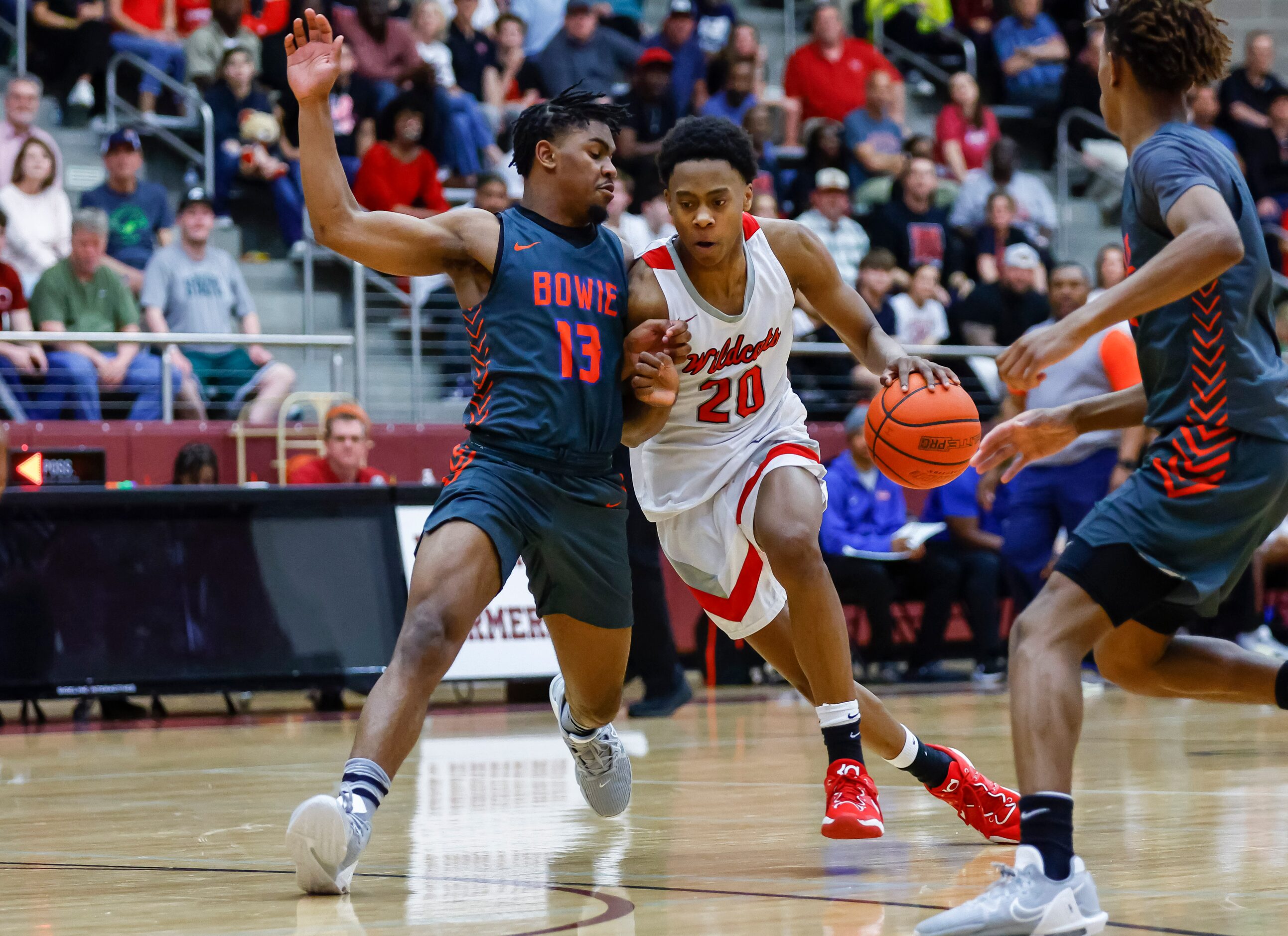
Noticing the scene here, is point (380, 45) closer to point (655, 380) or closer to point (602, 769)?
point (602, 769)

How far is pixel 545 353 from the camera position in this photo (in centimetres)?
471

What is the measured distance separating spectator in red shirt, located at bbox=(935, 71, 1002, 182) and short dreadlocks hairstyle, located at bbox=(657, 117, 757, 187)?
12.7 metres

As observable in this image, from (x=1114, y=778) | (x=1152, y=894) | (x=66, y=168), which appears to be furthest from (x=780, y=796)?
(x=66, y=168)

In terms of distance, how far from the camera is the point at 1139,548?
3.69 m

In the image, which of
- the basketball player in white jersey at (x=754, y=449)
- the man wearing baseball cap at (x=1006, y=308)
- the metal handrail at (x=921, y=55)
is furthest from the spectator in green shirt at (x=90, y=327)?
the metal handrail at (x=921, y=55)

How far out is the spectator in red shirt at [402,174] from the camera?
44.7 feet

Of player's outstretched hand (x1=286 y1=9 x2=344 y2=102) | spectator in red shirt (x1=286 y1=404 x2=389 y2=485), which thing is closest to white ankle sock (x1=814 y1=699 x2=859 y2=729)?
player's outstretched hand (x1=286 y1=9 x2=344 y2=102)

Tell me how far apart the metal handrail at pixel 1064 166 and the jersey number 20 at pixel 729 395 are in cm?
1330

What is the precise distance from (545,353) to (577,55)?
37.8 feet

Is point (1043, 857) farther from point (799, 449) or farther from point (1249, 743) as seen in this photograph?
point (1249, 743)

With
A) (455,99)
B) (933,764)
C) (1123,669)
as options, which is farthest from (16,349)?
(1123,669)

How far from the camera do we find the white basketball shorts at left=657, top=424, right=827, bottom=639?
5090 millimetres

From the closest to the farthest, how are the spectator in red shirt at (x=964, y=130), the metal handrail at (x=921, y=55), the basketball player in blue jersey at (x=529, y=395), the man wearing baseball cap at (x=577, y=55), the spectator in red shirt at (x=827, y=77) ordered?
the basketball player in blue jersey at (x=529, y=395) → the man wearing baseball cap at (x=577, y=55) → the spectator in red shirt at (x=827, y=77) → the spectator in red shirt at (x=964, y=130) → the metal handrail at (x=921, y=55)

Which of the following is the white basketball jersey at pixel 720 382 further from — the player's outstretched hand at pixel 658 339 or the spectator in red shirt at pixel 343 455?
the spectator in red shirt at pixel 343 455
